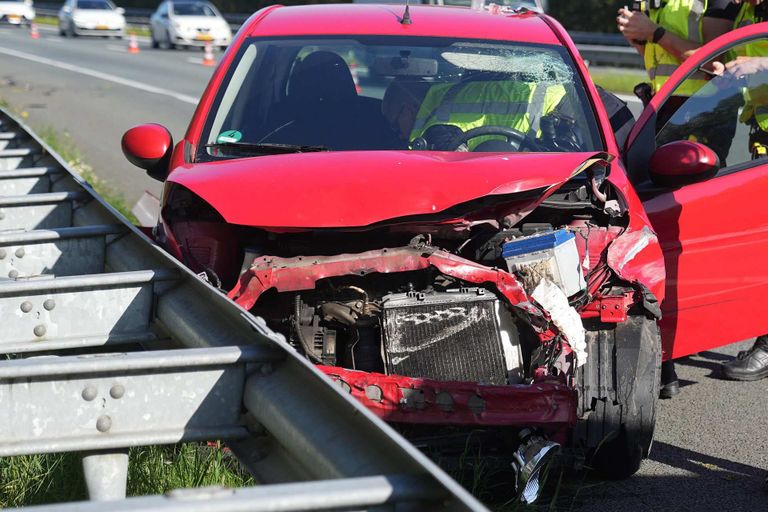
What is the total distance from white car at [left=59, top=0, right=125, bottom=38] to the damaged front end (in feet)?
142

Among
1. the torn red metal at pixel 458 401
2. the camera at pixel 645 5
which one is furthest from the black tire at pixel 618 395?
the camera at pixel 645 5

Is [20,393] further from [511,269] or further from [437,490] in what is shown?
[511,269]

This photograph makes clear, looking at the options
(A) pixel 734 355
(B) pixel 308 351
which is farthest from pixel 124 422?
(A) pixel 734 355

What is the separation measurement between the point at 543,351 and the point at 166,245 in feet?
5.11

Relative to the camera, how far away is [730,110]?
5.86 metres

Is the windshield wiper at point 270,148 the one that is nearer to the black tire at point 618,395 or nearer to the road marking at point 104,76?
the black tire at point 618,395

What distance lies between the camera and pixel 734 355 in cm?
673

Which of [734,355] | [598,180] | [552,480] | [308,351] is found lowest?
[734,355]

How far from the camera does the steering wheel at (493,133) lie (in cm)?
523

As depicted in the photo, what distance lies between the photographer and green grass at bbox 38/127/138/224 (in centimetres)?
1020

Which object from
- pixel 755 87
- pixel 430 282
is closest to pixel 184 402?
pixel 430 282

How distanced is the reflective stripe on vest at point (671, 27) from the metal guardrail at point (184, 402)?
4623 millimetres

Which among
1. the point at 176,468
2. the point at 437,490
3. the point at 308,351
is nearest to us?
the point at 437,490

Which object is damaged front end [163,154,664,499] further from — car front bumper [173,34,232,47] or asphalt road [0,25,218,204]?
car front bumper [173,34,232,47]
